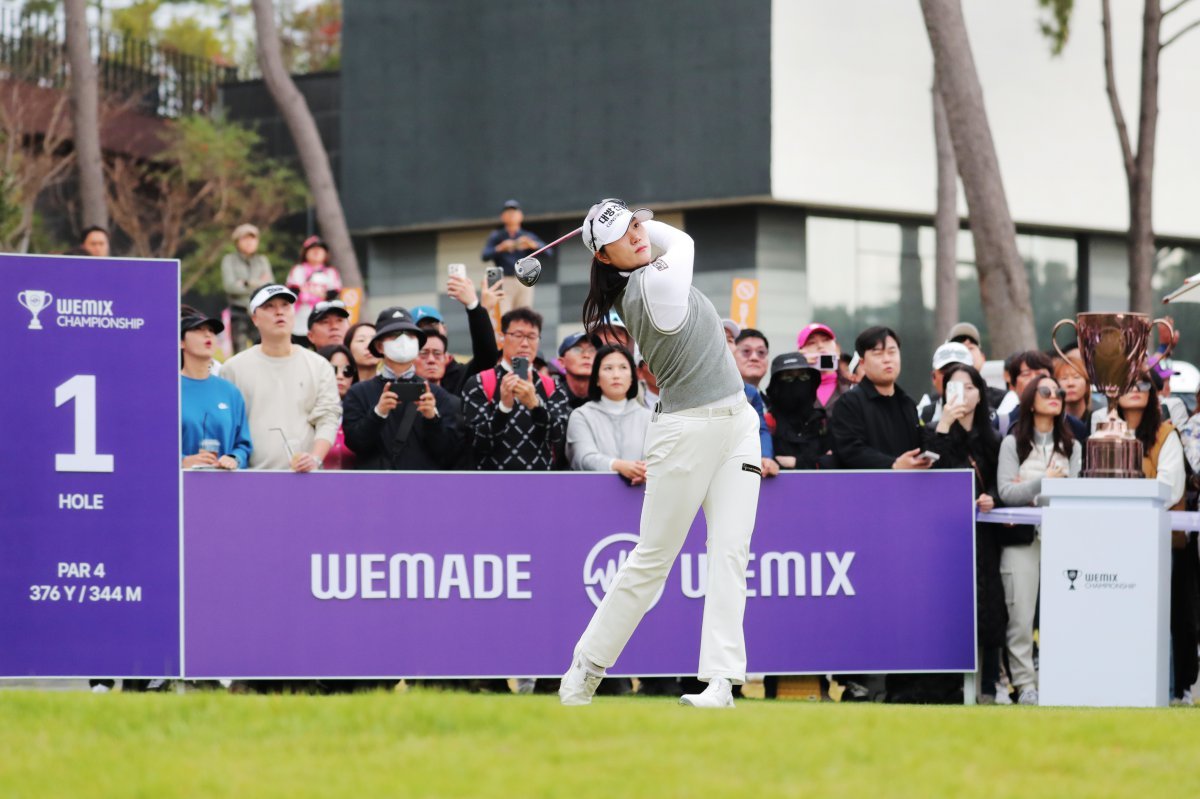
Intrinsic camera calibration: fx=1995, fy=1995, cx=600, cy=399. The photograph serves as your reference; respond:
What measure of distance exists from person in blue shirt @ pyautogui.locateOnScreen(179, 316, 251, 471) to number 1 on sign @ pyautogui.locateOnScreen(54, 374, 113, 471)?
2.29 feet

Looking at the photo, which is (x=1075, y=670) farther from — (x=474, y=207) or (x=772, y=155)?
(x=474, y=207)

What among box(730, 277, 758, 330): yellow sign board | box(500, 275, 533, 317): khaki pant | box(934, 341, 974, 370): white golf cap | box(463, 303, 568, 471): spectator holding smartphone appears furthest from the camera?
box(500, 275, 533, 317): khaki pant

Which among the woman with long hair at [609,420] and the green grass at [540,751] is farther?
the woman with long hair at [609,420]

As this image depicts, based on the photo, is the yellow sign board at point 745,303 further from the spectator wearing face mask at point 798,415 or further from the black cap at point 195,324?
the black cap at point 195,324

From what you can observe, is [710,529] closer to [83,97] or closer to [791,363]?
[791,363]

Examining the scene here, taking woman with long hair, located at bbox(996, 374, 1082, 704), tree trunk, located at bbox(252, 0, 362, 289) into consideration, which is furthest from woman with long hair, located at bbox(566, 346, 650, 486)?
tree trunk, located at bbox(252, 0, 362, 289)

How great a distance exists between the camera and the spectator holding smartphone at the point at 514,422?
11.2 metres

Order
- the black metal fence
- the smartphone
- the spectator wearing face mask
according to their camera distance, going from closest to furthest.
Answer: the smartphone < the spectator wearing face mask < the black metal fence

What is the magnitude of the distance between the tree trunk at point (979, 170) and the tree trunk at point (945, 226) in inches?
241

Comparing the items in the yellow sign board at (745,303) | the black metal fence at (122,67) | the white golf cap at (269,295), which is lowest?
the white golf cap at (269,295)

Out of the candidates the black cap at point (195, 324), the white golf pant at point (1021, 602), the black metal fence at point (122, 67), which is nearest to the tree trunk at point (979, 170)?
the white golf pant at point (1021, 602)

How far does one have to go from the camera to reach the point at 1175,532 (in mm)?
11586

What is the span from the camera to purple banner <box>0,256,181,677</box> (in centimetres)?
997

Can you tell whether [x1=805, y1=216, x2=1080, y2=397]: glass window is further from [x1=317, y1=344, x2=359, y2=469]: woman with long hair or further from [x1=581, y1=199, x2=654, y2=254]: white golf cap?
[x1=581, y1=199, x2=654, y2=254]: white golf cap
